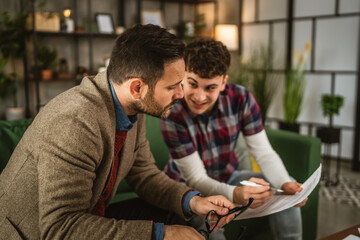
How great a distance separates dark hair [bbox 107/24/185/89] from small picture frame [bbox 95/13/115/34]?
336 cm

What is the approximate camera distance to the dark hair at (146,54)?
1083 millimetres

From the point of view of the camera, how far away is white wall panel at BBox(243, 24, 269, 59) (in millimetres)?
4750

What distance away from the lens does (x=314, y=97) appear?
4219 millimetres

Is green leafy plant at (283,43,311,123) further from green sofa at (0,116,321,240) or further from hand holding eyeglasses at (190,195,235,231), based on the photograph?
hand holding eyeglasses at (190,195,235,231)

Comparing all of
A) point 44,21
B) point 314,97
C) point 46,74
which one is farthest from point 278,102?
point 44,21

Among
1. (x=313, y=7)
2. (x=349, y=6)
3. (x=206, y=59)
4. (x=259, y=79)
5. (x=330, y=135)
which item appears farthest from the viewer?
(x=313, y=7)

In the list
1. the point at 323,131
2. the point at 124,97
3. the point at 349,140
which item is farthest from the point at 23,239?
the point at 349,140

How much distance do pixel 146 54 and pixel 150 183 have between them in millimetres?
556

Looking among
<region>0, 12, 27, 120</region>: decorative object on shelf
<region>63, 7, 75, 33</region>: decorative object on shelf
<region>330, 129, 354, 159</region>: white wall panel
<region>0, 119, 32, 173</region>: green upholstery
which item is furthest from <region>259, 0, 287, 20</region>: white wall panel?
<region>0, 119, 32, 173</region>: green upholstery

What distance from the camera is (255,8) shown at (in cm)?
486

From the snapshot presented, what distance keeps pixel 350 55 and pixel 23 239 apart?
149 inches

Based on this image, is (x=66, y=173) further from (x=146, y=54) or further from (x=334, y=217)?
(x=334, y=217)

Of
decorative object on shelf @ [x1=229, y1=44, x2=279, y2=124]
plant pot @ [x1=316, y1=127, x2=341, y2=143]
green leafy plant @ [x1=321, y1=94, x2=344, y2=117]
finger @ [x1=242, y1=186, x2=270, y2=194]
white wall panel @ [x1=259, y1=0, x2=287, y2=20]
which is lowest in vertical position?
plant pot @ [x1=316, y1=127, x2=341, y2=143]

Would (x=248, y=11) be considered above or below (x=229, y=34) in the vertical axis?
above
